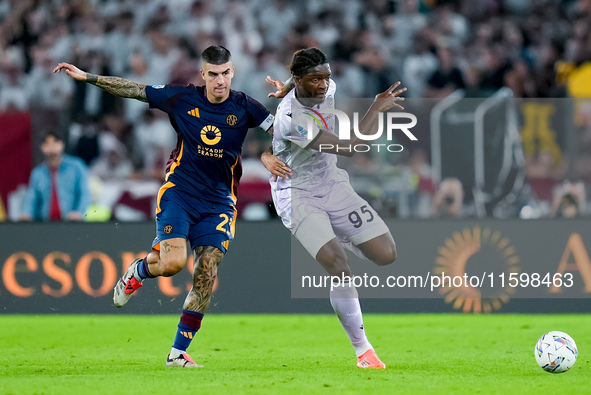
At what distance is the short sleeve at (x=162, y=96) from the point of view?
8.07 meters

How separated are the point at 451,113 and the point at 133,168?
12.8ft

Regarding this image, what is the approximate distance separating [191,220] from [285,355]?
65.5 inches

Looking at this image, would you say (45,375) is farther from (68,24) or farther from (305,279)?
(68,24)

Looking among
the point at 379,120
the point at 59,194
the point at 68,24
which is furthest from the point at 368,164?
the point at 68,24

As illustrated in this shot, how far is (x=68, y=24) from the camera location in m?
16.4

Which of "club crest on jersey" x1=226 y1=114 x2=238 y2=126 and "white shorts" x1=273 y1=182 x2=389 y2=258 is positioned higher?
"club crest on jersey" x1=226 y1=114 x2=238 y2=126

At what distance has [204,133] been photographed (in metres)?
8.02

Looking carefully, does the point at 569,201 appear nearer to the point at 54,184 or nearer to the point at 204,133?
the point at 204,133

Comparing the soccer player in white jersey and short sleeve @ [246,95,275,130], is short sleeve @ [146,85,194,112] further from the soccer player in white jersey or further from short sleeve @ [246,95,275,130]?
the soccer player in white jersey

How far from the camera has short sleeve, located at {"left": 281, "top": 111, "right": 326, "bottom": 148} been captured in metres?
7.89

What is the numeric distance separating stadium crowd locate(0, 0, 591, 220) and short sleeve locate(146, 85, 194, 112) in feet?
13.0

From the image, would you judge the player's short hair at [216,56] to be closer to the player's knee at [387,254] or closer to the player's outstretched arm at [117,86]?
the player's outstretched arm at [117,86]

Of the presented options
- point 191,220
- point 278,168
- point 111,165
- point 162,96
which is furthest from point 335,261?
point 111,165

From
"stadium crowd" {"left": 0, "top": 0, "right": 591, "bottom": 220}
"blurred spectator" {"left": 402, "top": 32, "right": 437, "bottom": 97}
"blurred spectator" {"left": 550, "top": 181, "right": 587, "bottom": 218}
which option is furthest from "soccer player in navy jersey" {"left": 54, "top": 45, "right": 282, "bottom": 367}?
"blurred spectator" {"left": 402, "top": 32, "right": 437, "bottom": 97}
